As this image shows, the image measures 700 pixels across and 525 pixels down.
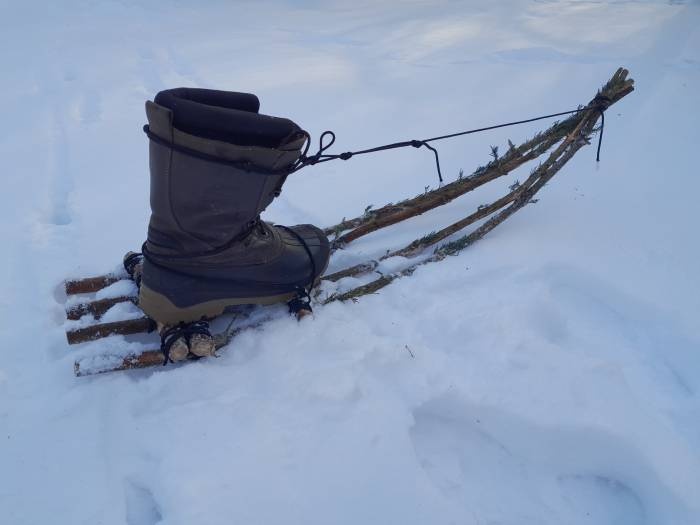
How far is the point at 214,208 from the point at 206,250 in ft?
0.50

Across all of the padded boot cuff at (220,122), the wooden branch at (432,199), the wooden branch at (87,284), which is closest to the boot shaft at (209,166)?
the padded boot cuff at (220,122)

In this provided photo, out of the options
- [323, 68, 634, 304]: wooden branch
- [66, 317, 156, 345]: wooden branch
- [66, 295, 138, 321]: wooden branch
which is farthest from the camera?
[323, 68, 634, 304]: wooden branch

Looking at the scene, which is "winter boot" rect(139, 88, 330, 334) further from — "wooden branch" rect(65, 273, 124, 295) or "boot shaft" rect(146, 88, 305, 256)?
"wooden branch" rect(65, 273, 124, 295)

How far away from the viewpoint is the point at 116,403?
1.59m

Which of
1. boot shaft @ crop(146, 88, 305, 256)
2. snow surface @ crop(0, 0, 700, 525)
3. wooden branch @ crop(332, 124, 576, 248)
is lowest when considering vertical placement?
snow surface @ crop(0, 0, 700, 525)

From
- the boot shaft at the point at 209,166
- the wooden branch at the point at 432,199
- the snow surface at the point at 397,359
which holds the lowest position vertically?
the snow surface at the point at 397,359

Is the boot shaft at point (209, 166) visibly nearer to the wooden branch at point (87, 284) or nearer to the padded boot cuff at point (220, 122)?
the padded boot cuff at point (220, 122)

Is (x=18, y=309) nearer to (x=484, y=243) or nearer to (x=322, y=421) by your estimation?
(x=322, y=421)

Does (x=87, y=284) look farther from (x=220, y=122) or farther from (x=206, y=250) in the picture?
(x=220, y=122)

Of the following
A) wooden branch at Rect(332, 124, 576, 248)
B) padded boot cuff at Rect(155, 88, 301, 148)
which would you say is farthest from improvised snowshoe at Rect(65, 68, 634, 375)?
wooden branch at Rect(332, 124, 576, 248)

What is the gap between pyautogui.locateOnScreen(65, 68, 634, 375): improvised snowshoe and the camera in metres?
1.50

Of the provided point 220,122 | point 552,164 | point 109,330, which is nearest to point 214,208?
point 220,122

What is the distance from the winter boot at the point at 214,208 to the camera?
4.88 ft

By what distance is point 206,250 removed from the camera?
66.6 inches
